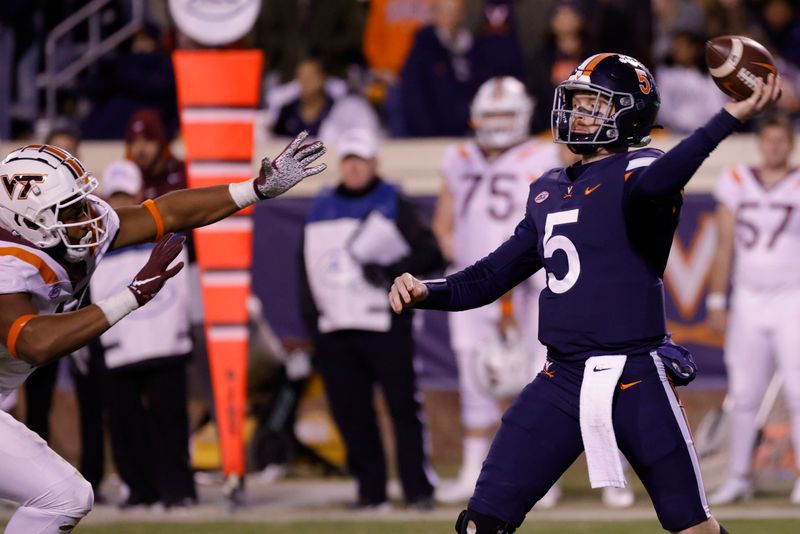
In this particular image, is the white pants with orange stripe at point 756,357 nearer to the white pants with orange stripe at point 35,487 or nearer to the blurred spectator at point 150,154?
the blurred spectator at point 150,154

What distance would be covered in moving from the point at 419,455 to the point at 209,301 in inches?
55.2

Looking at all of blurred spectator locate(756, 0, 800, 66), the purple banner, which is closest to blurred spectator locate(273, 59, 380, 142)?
the purple banner

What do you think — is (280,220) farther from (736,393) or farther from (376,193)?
(736,393)

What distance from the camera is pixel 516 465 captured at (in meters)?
4.62

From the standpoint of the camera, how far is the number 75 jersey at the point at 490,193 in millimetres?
8430

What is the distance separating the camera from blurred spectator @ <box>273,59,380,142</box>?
34.5 feet

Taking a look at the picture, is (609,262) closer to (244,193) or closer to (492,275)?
(492,275)

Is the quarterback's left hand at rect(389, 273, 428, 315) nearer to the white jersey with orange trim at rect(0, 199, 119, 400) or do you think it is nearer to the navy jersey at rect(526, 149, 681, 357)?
the navy jersey at rect(526, 149, 681, 357)

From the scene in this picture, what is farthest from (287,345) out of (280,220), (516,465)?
(516,465)

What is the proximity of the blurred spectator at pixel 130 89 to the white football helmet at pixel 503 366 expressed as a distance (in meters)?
3.66

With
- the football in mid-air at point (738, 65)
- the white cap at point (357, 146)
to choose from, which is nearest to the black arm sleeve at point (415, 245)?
the white cap at point (357, 146)

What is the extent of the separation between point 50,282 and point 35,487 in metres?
0.66

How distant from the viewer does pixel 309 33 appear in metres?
11.4

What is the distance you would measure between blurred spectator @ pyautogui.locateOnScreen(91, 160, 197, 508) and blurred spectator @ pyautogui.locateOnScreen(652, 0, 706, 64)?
4.89 m
